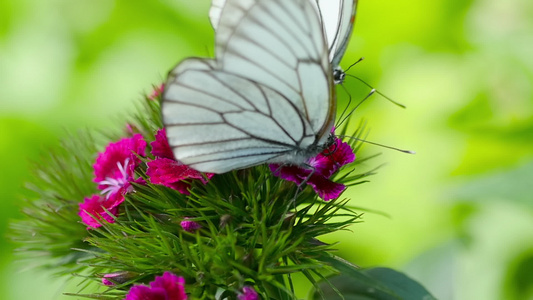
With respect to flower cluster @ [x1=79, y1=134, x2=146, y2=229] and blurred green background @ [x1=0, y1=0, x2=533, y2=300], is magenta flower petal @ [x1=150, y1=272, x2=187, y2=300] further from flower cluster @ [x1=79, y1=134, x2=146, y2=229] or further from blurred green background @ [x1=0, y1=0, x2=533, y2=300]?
blurred green background @ [x1=0, y1=0, x2=533, y2=300]

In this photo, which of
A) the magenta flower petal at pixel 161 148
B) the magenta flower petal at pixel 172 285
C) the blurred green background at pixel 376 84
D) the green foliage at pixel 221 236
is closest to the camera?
the magenta flower petal at pixel 172 285

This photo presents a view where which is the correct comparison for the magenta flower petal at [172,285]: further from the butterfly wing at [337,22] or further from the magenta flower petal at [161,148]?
the butterfly wing at [337,22]

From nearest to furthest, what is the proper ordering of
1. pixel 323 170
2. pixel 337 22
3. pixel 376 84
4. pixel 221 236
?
pixel 221 236 < pixel 323 170 < pixel 337 22 < pixel 376 84

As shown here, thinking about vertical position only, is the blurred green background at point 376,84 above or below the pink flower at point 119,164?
above

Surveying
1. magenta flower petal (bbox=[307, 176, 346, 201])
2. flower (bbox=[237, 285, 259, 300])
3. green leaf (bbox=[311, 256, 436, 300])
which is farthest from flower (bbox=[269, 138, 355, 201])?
flower (bbox=[237, 285, 259, 300])

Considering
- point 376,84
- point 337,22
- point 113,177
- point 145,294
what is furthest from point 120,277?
point 376,84

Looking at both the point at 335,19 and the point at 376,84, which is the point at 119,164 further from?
the point at 376,84

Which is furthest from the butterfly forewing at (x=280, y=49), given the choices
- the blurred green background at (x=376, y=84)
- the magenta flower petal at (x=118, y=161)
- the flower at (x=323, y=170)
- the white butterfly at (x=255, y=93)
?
the blurred green background at (x=376, y=84)
